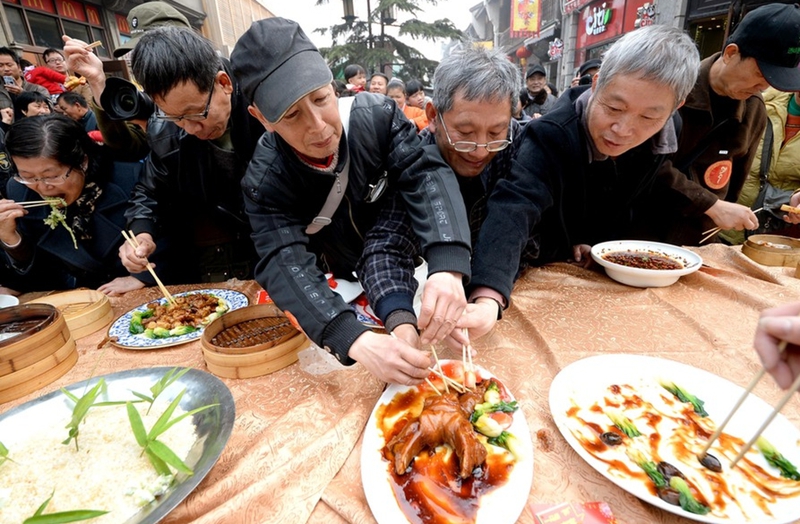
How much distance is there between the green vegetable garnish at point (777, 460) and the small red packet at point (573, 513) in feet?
1.59

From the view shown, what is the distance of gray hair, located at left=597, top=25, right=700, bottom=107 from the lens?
1.62 metres

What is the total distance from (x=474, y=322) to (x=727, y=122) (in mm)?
2492

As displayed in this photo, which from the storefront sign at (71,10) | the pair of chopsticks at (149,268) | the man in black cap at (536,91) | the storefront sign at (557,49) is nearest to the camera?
the pair of chopsticks at (149,268)

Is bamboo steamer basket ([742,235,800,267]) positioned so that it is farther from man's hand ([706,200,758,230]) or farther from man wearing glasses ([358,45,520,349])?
man wearing glasses ([358,45,520,349])

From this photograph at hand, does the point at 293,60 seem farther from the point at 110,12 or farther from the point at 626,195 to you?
the point at 110,12

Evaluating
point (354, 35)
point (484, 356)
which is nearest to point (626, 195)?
point (484, 356)

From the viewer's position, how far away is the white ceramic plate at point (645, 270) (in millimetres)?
1996

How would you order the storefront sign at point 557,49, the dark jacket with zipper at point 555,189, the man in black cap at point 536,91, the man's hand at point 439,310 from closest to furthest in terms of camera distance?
the man's hand at point 439,310 → the dark jacket with zipper at point 555,189 → the man in black cap at point 536,91 → the storefront sign at point 557,49

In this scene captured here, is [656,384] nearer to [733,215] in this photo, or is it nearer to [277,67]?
[733,215]

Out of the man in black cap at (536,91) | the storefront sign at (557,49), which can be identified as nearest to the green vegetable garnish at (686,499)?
the man in black cap at (536,91)

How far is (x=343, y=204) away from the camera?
187cm

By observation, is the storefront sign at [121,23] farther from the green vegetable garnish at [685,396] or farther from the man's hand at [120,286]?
the green vegetable garnish at [685,396]

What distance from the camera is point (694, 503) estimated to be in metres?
0.95

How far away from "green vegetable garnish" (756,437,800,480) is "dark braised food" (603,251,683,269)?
3.78 feet
